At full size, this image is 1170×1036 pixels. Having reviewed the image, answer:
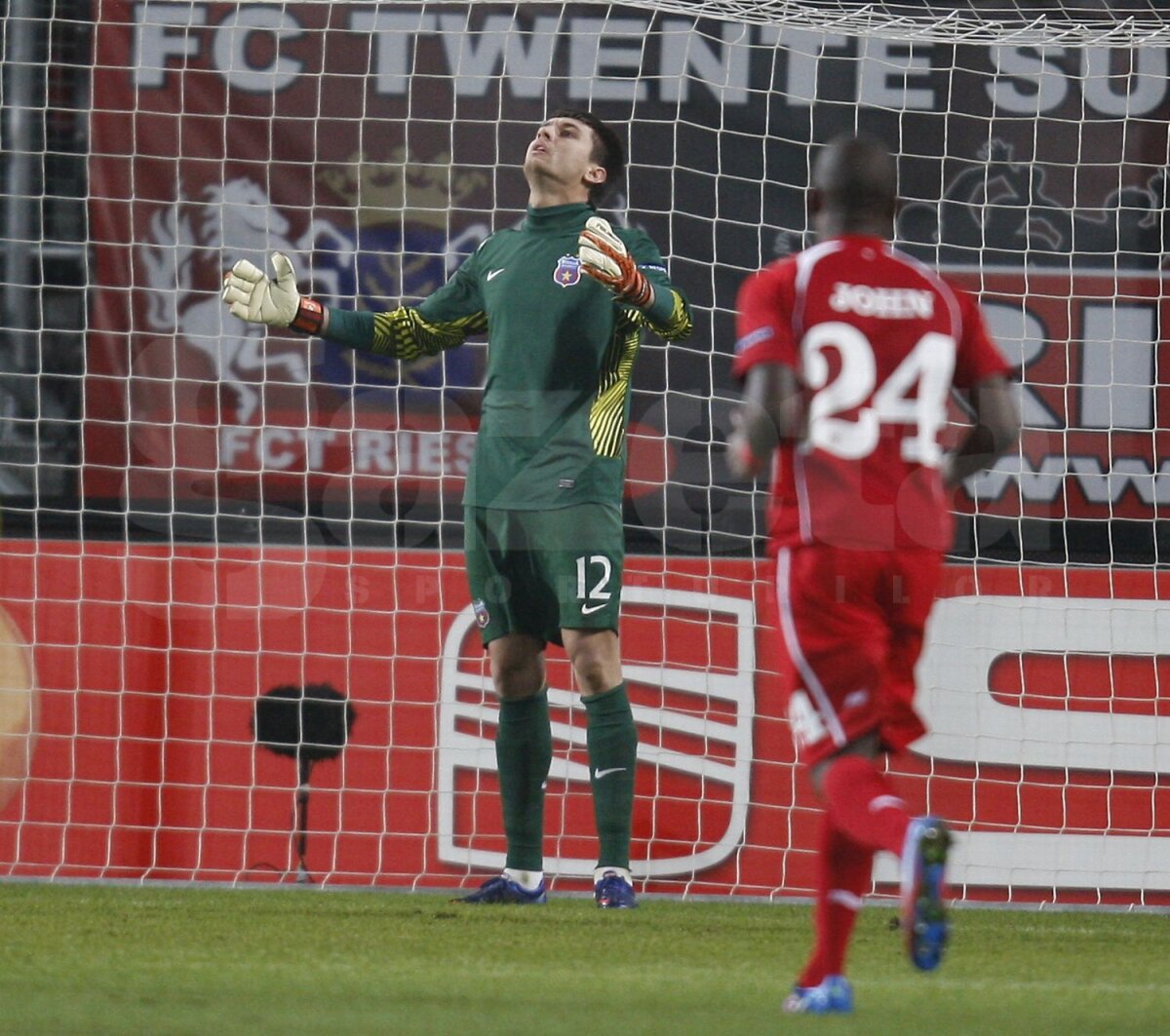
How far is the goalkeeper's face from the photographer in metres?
4.74

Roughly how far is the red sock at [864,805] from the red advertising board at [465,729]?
8.38 feet

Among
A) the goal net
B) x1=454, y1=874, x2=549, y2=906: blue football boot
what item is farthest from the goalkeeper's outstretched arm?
x1=454, y1=874, x2=549, y2=906: blue football boot

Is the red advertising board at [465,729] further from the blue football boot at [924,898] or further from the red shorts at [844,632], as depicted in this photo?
the blue football boot at [924,898]

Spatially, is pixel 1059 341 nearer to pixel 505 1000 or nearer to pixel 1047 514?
pixel 1047 514

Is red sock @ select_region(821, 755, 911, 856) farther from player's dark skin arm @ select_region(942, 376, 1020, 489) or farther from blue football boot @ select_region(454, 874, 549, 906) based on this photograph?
blue football boot @ select_region(454, 874, 549, 906)

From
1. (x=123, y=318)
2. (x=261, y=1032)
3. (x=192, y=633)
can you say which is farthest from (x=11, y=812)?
(x=261, y=1032)

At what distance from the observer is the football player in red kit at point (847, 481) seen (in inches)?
115

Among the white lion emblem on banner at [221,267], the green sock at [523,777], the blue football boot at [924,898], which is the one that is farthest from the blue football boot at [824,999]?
the white lion emblem on banner at [221,267]

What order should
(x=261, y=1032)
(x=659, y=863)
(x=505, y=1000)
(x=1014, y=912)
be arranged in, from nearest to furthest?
(x=261, y=1032)
(x=505, y=1000)
(x=1014, y=912)
(x=659, y=863)

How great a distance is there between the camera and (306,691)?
5523 mm

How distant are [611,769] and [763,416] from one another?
72.5 inches

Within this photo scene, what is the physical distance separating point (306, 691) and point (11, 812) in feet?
2.90

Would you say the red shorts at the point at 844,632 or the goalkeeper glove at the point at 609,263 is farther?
the goalkeeper glove at the point at 609,263

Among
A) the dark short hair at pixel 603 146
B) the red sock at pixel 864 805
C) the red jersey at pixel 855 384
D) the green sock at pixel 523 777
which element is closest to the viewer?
the red sock at pixel 864 805
